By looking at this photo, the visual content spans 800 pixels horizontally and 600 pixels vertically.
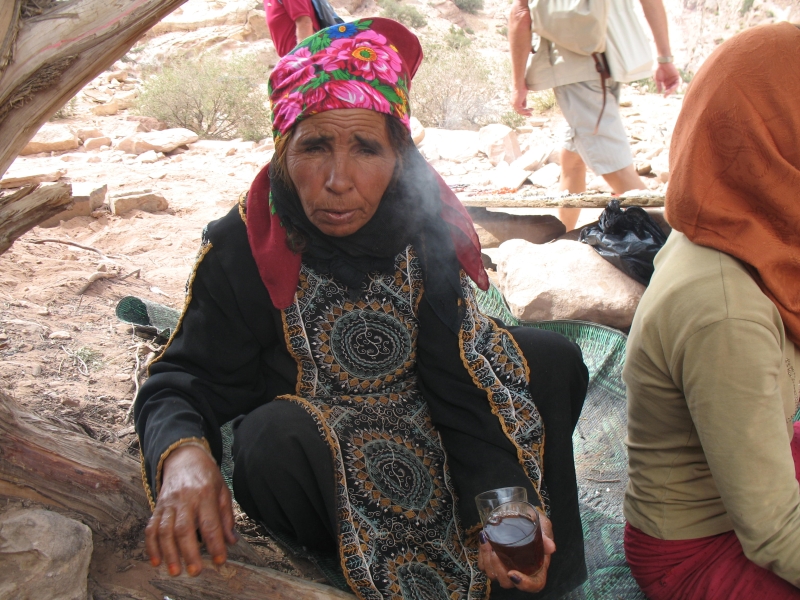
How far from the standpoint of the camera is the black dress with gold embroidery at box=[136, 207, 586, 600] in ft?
5.93

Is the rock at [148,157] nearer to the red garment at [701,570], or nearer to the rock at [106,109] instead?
the rock at [106,109]

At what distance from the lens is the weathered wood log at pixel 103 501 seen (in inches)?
64.0

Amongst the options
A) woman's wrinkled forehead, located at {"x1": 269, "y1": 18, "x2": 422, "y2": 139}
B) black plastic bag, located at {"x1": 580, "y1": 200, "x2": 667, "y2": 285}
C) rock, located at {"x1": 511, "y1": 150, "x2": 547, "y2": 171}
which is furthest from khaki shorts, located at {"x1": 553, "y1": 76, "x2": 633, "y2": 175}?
rock, located at {"x1": 511, "y1": 150, "x2": 547, "y2": 171}

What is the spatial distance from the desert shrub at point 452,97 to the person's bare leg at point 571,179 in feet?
28.0

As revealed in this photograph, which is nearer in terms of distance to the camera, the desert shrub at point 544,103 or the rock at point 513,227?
the rock at point 513,227

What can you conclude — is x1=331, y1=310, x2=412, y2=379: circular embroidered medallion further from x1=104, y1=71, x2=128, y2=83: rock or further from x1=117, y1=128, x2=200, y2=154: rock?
x1=104, y1=71, x2=128, y2=83: rock

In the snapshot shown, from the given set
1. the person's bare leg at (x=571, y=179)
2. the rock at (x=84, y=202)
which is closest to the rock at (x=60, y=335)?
the rock at (x=84, y=202)

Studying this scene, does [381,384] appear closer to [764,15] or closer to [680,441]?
[680,441]

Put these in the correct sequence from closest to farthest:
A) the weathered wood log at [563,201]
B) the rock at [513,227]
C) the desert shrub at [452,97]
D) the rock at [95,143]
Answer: the weathered wood log at [563,201] < the rock at [513,227] < the rock at [95,143] < the desert shrub at [452,97]

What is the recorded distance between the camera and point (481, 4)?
2656 cm

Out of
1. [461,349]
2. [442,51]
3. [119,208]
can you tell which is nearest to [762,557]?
[461,349]

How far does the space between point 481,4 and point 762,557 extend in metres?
27.8

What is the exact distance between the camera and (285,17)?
4.07 m

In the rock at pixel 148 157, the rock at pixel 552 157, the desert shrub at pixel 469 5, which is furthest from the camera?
the desert shrub at pixel 469 5
